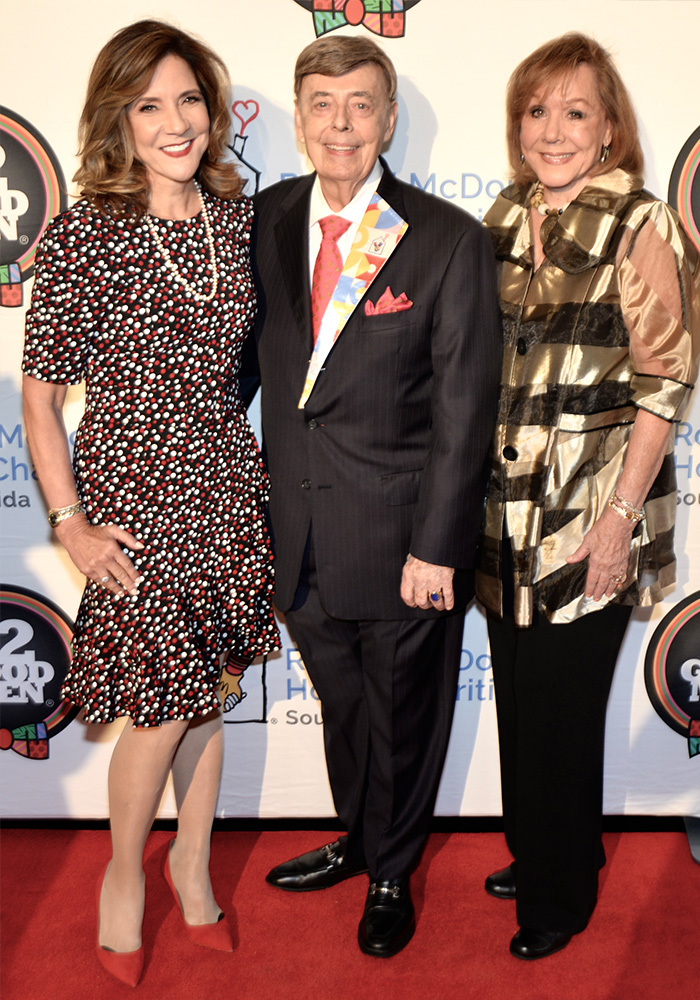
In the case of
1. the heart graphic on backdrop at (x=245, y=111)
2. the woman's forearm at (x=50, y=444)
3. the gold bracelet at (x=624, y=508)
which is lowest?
the gold bracelet at (x=624, y=508)

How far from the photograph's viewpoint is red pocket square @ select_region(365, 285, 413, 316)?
6.32ft

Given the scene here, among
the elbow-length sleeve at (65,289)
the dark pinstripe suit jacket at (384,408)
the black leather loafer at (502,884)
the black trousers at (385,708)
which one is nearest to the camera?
the elbow-length sleeve at (65,289)

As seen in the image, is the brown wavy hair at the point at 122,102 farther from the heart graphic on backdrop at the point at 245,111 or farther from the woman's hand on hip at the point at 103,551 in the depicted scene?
the woman's hand on hip at the point at 103,551

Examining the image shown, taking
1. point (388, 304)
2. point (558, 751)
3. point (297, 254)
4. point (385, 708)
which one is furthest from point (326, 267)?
point (558, 751)

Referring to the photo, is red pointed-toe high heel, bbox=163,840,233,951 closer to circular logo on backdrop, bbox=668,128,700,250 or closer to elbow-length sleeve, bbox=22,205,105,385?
elbow-length sleeve, bbox=22,205,105,385

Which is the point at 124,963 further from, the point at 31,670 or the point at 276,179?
the point at 276,179

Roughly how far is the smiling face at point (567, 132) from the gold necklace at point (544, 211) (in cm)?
2

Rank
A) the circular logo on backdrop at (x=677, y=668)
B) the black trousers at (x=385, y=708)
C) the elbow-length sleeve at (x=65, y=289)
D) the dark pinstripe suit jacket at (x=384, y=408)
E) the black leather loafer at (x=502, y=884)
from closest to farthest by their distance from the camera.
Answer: the elbow-length sleeve at (x=65, y=289)
the dark pinstripe suit jacket at (x=384, y=408)
the black trousers at (x=385, y=708)
the black leather loafer at (x=502, y=884)
the circular logo on backdrop at (x=677, y=668)

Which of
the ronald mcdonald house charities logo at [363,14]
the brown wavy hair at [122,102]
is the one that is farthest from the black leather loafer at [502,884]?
the ronald mcdonald house charities logo at [363,14]

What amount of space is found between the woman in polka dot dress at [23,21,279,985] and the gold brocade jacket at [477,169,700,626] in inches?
23.4

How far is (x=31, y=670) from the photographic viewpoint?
275 centimetres

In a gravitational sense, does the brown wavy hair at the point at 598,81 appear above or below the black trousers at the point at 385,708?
above

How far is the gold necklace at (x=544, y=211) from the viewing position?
193 centimetres

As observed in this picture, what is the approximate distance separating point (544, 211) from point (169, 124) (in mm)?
840
